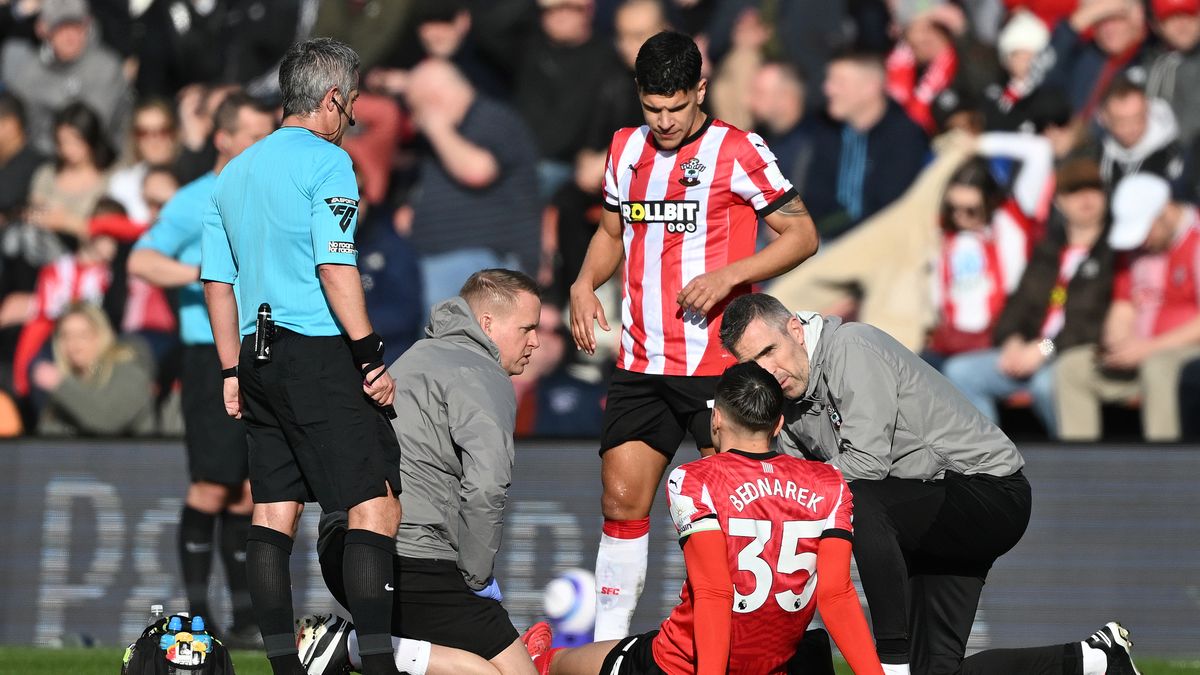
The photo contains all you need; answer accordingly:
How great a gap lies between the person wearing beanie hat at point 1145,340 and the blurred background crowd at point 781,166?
0.01 metres

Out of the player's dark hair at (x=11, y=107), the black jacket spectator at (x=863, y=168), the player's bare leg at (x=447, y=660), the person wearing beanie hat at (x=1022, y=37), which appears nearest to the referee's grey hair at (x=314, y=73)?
the player's bare leg at (x=447, y=660)

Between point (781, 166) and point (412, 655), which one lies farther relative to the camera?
point (781, 166)

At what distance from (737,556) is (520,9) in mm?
5543

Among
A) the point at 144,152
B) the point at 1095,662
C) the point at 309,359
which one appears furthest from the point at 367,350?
the point at 144,152

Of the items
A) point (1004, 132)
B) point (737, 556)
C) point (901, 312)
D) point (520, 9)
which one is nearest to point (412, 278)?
point (520, 9)

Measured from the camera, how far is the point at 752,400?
4.46 meters

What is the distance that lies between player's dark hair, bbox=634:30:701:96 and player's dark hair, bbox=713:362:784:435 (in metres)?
1.42

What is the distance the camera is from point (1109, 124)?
885 centimetres

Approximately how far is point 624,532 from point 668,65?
1.73 meters

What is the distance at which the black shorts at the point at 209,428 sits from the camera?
7.28 meters

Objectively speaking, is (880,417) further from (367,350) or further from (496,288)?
(367,350)

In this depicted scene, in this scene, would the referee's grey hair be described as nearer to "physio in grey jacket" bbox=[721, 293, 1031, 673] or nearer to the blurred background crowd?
"physio in grey jacket" bbox=[721, 293, 1031, 673]

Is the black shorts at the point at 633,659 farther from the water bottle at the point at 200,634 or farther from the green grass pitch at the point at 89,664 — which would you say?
the green grass pitch at the point at 89,664

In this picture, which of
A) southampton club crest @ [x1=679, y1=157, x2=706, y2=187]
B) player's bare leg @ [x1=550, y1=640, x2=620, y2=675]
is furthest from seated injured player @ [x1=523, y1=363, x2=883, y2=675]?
southampton club crest @ [x1=679, y1=157, x2=706, y2=187]
